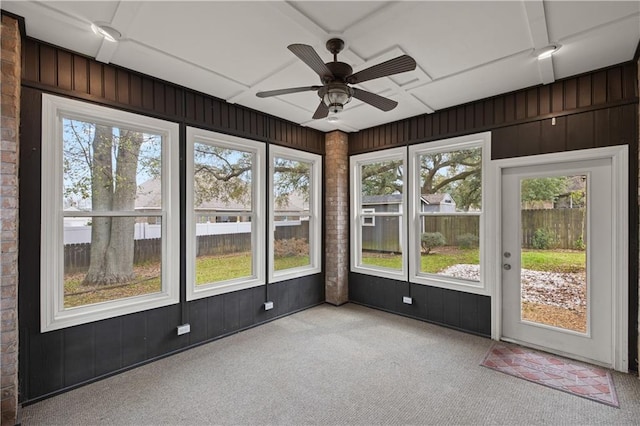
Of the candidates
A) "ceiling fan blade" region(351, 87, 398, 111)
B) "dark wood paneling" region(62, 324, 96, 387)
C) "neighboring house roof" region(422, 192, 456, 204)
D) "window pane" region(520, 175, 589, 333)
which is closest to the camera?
"ceiling fan blade" region(351, 87, 398, 111)

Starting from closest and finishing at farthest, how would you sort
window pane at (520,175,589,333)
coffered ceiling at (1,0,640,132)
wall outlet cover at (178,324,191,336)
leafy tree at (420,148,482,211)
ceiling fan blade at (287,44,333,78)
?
ceiling fan blade at (287,44,333,78) < coffered ceiling at (1,0,640,132) < window pane at (520,175,589,333) < wall outlet cover at (178,324,191,336) < leafy tree at (420,148,482,211)

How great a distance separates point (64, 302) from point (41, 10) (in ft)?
7.45

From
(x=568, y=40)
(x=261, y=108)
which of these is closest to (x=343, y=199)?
(x=261, y=108)

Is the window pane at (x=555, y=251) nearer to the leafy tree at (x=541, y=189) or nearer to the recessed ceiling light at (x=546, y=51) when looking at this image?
the leafy tree at (x=541, y=189)

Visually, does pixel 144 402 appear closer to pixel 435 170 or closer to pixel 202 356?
pixel 202 356

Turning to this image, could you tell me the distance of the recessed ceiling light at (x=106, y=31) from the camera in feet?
7.39

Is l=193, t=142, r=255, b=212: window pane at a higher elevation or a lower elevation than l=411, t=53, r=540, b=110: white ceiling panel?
lower

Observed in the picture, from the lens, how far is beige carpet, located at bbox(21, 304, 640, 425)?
2.28m

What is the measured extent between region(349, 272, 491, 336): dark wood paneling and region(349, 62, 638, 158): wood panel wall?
1836 millimetres

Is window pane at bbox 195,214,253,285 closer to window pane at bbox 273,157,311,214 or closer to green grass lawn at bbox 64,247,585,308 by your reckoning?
green grass lawn at bbox 64,247,585,308

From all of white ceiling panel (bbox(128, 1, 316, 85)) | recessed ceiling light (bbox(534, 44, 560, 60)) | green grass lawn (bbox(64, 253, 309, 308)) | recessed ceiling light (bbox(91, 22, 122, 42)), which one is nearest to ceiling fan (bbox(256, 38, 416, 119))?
white ceiling panel (bbox(128, 1, 316, 85))

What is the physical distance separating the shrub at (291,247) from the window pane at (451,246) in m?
1.77

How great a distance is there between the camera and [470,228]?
3943 mm

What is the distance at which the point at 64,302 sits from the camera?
2.69 metres
